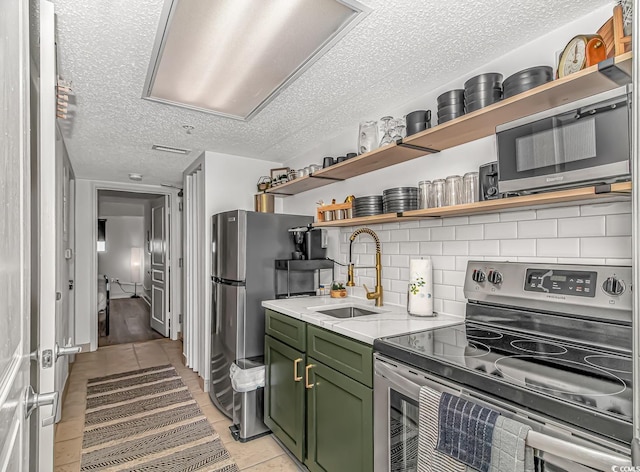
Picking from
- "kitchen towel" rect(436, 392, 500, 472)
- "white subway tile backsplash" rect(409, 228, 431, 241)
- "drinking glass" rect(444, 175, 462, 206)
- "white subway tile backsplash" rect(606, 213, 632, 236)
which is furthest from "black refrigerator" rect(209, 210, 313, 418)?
"white subway tile backsplash" rect(606, 213, 632, 236)

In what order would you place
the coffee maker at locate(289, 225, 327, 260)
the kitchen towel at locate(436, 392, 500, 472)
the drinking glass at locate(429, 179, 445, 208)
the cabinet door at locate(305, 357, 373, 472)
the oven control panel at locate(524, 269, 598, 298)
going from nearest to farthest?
1. the kitchen towel at locate(436, 392, 500, 472)
2. the oven control panel at locate(524, 269, 598, 298)
3. the cabinet door at locate(305, 357, 373, 472)
4. the drinking glass at locate(429, 179, 445, 208)
5. the coffee maker at locate(289, 225, 327, 260)

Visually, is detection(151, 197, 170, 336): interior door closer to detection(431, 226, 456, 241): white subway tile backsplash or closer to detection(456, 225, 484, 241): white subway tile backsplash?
detection(431, 226, 456, 241): white subway tile backsplash

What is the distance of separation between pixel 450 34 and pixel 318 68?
2.10 feet

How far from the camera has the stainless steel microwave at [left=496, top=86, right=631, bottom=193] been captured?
1064mm

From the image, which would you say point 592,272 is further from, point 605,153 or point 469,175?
point 469,175

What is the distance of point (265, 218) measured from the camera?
2.69 meters

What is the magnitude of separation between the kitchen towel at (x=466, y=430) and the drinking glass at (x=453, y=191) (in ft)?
3.06

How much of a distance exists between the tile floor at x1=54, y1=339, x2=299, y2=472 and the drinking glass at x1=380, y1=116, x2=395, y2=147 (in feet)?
6.65

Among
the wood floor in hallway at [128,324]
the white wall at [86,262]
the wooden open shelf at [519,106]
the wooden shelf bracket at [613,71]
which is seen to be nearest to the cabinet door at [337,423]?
the wooden open shelf at [519,106]

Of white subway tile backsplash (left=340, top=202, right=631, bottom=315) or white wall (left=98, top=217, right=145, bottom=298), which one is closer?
white subway tile backsplash (left=340, top=202, right=631, bottom=315)

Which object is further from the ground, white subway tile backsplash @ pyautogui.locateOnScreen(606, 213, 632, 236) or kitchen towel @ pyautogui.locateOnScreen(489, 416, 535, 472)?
white subway tile backsplash @ pyautogui.locateOnScreen(606, 213, 632, 236)

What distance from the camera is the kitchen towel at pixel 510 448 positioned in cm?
91

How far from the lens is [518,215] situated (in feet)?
5.32

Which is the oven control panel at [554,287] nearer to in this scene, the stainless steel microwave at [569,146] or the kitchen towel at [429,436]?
the stainless steel microwave at [569,146]
